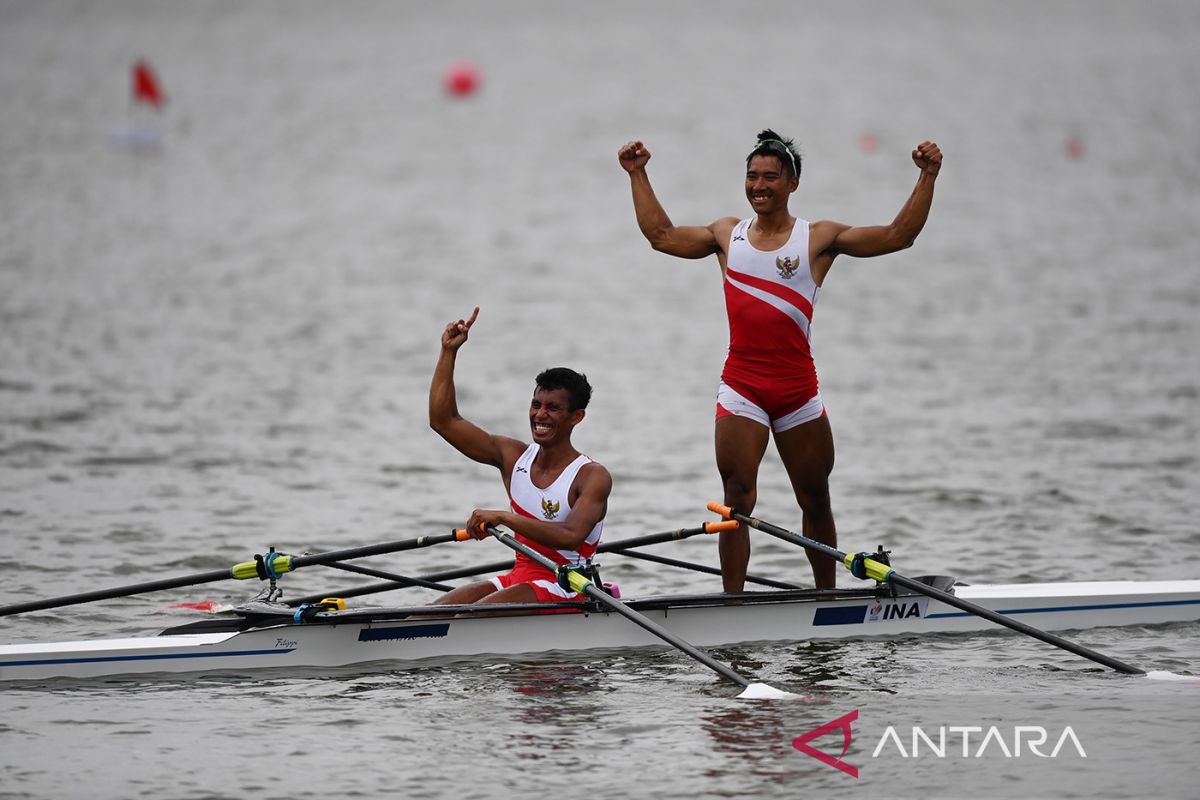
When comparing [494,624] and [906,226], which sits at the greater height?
[906,226]

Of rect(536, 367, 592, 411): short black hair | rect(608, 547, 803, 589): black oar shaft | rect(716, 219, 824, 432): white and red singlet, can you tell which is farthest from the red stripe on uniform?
rect(608, 547, 803, 589): black oar shaft

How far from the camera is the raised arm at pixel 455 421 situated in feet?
32.1

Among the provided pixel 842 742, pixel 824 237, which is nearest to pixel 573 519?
pixel 842 742

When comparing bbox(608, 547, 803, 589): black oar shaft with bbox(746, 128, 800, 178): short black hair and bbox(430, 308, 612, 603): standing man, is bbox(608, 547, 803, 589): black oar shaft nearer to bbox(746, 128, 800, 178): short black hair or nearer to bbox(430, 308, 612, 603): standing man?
bbox(430, 308, 612, 603): standing man

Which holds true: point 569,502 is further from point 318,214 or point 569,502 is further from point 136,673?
point 318,214

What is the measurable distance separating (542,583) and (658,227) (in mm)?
2171

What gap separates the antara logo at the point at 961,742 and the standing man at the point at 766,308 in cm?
166

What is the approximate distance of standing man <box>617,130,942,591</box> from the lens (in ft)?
32.1

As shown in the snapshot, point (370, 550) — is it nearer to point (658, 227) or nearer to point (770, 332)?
point (658, 227)

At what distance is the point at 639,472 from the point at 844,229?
7314mm

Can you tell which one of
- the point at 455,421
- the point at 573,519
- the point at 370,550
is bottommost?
the point at 370,550

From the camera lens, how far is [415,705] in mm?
9367

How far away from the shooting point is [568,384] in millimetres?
9773

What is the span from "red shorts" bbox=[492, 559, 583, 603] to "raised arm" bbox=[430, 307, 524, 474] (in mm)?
631
